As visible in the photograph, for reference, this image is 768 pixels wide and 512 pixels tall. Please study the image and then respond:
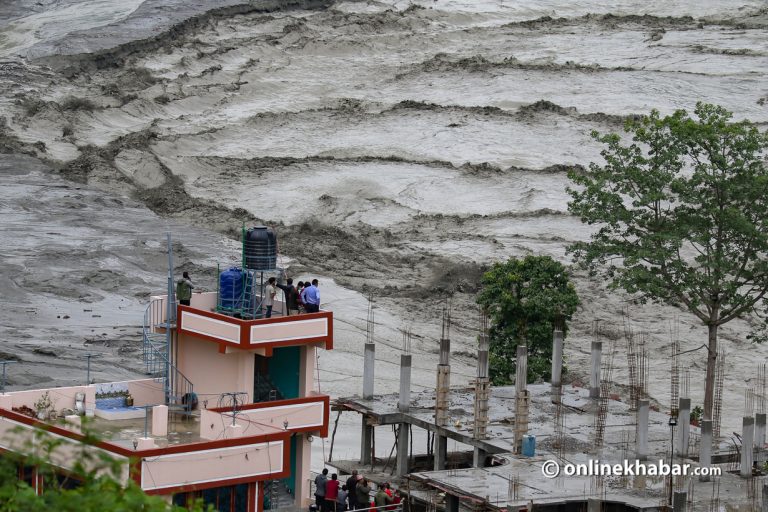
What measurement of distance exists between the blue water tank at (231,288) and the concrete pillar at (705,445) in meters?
10.4

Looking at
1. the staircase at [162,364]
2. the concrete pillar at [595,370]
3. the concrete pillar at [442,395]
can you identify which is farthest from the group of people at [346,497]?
the concrete pillar at [595,370]

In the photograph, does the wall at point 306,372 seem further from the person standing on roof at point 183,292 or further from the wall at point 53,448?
the wall at point 53,448

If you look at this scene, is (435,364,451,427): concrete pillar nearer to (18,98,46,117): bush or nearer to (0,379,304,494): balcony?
(0,379,304,494): balcony

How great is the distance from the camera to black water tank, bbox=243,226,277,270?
102ft

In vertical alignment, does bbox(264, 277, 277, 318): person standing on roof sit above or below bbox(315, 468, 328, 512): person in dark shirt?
above

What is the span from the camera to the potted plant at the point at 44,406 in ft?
97.4

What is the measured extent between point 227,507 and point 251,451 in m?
1.15

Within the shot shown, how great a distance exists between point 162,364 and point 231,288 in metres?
2.19

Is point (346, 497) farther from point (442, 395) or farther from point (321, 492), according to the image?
point (442, 395)

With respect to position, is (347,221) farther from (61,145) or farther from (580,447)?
(580,447)

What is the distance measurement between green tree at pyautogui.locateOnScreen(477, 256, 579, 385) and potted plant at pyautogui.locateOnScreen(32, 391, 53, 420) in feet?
57.7

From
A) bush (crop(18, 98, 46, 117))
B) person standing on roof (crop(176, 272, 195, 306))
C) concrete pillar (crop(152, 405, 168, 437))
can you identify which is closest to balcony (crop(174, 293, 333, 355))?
person standing on roof (crop(176, 272, 195, 306))

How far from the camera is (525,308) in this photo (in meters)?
44.8

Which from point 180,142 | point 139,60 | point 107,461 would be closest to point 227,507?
point 107,461
